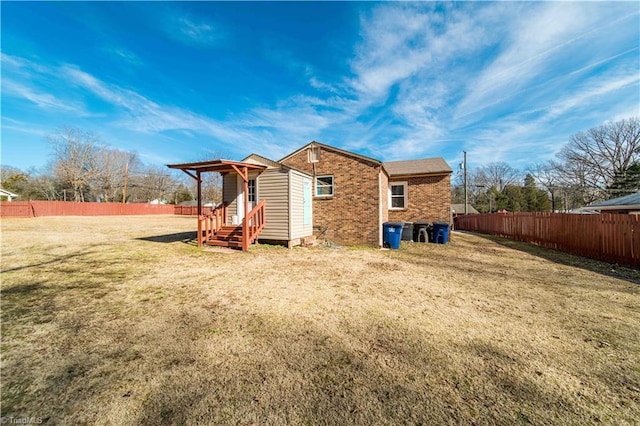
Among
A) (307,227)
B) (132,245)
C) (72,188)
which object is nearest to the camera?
(132,245)

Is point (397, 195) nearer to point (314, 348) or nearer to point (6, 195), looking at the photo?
point (314, 348)

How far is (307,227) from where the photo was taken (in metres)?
11.4

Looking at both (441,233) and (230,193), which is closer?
(230,193)

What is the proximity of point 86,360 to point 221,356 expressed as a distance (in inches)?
56.6

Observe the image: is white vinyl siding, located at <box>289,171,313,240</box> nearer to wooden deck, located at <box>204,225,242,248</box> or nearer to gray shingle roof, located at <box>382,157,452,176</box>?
wooden deck, located at <box>204,225,242,248</box>

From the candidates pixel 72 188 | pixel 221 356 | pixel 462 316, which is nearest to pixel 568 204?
pixel 462 316

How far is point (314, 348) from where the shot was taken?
9.95 ft

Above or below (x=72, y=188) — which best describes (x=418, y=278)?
below

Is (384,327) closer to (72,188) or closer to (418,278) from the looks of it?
(418,278)

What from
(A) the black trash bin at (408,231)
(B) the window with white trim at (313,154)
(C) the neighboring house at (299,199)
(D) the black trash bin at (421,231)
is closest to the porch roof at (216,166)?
(C) the neighboring house at (299,199)

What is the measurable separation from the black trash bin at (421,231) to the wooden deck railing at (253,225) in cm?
784

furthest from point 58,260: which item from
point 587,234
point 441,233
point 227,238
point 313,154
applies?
point 587,234

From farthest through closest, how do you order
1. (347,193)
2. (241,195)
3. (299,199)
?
(347,193)
(299,199)
(241,195)

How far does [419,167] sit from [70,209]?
41076mm
